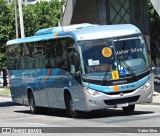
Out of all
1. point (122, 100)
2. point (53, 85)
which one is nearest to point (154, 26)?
→ point (53, 85)

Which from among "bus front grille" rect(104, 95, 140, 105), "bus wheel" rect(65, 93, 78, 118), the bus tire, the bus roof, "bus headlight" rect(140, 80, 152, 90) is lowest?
the bus tire

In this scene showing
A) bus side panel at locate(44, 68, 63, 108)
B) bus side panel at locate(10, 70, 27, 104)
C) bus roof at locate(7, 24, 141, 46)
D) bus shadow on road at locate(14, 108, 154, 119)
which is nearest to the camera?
bus roof at locate(7, 24, 141, 46)

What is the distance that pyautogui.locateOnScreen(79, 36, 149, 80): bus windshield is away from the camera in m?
19.1

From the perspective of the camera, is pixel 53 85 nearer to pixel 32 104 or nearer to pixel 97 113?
pixel 97 113

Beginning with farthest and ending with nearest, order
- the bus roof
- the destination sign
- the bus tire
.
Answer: the bus tire → the bus roof → the destination sign

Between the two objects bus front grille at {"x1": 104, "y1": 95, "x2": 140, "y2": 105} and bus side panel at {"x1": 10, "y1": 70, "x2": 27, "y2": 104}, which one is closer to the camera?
bus front grille at {"x1": 104, "y1": 95, "x2": 140, "y2": 105}

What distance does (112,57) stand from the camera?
19.2 metres

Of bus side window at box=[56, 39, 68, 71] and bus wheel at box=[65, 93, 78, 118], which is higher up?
bus side window at box=[56, 39, 68, 71]

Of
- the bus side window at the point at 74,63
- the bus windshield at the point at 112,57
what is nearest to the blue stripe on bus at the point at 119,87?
the bus windshield at the point at 112,57

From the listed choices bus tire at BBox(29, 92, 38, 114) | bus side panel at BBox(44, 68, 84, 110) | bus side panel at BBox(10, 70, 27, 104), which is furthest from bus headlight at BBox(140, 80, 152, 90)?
bus side panel at BBox(10, 70, 27, 104)

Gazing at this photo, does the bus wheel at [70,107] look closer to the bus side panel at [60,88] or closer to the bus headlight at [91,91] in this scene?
the bus side panel at [60,88]

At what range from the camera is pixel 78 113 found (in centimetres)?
2100

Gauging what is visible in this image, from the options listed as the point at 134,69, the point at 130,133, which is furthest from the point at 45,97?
the point at 130,133

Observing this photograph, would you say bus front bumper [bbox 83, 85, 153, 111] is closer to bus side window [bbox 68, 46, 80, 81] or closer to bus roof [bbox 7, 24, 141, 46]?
bus side window [bbox 68, 46, 80, 81]
